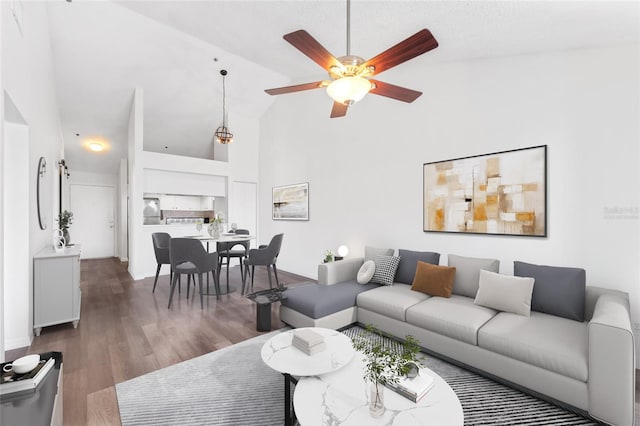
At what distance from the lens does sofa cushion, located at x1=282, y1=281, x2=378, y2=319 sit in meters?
2.83

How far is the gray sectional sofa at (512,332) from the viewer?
1.64 m

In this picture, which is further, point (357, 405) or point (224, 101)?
point (224, 101)

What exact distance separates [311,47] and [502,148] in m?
2.30

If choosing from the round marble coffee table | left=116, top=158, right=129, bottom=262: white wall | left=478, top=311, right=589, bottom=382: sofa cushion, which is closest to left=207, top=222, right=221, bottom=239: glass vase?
the round marble coffee table

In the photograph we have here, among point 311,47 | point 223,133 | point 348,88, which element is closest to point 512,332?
point 348,88

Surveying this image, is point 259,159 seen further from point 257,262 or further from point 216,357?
point 216,357

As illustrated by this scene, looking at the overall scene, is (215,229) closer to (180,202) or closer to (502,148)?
(180,202)

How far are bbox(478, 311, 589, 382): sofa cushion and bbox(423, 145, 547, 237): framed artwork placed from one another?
0.91m

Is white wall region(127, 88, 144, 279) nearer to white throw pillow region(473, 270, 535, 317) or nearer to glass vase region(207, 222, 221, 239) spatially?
glass vase region(207, 222, 221, 239)

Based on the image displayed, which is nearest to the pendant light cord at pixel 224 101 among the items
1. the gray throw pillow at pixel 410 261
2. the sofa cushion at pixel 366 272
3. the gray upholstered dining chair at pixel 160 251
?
the gray upholstered dining chair at pixel 160 251

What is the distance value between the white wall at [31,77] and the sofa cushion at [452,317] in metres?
3.61

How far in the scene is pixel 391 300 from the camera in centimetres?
283

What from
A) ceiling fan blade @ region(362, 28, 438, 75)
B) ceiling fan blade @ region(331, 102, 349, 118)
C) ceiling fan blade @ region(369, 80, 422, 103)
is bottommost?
ceiling fan blade @ region(331, 102, 349, 118)

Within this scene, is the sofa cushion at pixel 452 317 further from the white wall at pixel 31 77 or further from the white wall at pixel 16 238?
the white wall at pixel 16 238
